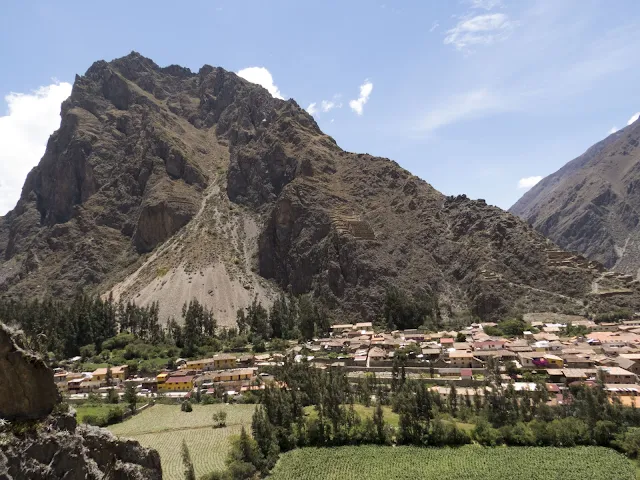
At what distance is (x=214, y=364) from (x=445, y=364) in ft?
131

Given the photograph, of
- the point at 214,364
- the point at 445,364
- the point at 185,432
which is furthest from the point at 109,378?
the point at 445,364

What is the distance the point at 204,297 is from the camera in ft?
466

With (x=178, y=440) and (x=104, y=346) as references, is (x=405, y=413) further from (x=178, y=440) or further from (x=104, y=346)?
(x=104, y=346)

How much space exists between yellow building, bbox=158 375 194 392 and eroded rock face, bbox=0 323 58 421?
66.5m

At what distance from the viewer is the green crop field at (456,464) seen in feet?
140

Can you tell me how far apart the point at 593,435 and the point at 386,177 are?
127222mm

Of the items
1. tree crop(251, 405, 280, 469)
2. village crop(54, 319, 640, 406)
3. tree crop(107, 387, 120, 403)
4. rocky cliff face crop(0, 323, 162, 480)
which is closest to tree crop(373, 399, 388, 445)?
tree crop(251, 405, 280, 469)

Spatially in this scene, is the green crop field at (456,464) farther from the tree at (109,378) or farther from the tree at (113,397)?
the tree at (109,378)

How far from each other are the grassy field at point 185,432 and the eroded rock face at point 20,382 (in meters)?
31.9

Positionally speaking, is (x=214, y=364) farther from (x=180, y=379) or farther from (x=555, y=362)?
(x=555, y=362)

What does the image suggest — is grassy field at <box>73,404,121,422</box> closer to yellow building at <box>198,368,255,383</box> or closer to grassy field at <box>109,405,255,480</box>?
grassy field at <box>109,405,255,480</box>

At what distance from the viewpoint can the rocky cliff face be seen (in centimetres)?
1251

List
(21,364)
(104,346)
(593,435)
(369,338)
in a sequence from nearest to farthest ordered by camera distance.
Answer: (21,364), (593,435), (369,338), (104,346)

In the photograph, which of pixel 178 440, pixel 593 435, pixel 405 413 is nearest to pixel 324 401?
pixel 405 413
